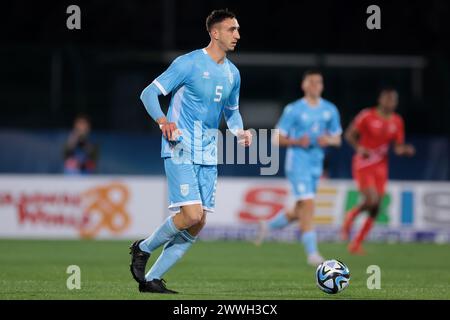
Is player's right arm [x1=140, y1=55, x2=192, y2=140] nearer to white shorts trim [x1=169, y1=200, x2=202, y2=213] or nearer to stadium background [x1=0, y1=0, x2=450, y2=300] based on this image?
white shorts trim [x1=169, y1=200, x2=202, y2=213]

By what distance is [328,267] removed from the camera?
385 inches

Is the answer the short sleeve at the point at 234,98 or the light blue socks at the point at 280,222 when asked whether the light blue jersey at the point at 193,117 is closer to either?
the short sleeve at the point at 234,98

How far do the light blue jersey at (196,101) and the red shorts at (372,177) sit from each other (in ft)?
24.6

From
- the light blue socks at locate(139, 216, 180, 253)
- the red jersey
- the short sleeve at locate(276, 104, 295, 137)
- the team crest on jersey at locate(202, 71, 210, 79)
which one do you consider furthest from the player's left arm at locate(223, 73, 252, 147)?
the red jersey

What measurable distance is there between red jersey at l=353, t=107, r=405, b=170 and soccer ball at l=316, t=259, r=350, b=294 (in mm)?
7277

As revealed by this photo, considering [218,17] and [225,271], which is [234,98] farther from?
[225,271]

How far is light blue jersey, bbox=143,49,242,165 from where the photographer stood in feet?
30.9

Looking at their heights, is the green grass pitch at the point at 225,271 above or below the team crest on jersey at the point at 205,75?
below

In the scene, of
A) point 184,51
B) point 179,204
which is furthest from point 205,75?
point 184,51

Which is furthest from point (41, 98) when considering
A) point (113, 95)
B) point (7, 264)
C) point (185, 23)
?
point (7, 264)

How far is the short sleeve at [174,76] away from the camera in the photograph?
30.7ft

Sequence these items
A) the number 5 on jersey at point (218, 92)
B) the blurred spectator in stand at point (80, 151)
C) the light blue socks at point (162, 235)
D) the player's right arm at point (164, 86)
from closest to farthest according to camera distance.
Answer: the player's right arm at point (164, 86)
the light blue socks at point (162, 235)
the number 5 on jersey at point (218, 92)
the blurred spectator in stand at point (80, 151)

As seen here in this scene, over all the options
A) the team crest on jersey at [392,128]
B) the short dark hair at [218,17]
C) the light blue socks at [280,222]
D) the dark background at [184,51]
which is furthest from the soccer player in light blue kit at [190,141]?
the dark background at [184,51]

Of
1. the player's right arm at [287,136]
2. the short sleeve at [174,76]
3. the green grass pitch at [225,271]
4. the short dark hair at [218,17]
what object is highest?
the short dark hair at [218,17]
